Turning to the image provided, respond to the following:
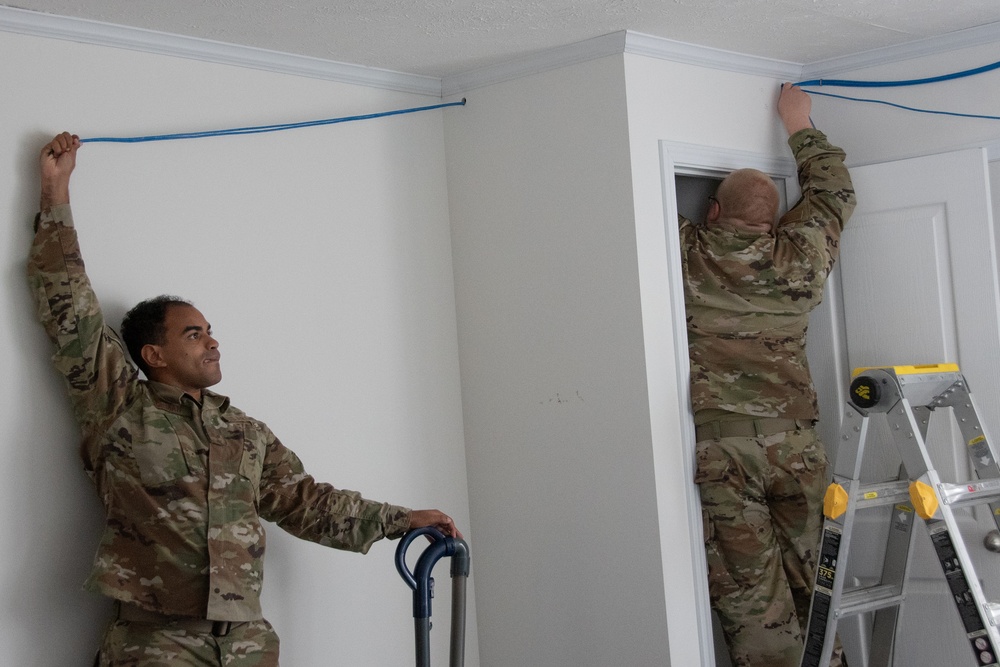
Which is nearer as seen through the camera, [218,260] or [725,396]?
[218,260]

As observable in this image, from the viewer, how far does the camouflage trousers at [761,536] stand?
3.25m

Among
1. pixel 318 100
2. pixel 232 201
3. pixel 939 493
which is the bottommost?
pixel 939 493

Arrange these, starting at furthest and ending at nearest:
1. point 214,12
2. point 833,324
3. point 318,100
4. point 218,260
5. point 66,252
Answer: point 833,324, point 318,100, point 218,260, point 214,12, point 66,252

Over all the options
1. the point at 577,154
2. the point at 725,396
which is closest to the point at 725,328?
the point at 725,396

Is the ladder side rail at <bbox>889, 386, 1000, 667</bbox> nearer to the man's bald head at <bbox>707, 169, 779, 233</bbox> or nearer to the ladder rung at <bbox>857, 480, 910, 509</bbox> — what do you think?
the ladder rung at <bbox>857, 480, 910, 509</bbox>

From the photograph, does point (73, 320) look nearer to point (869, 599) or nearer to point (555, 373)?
point (555, 373)

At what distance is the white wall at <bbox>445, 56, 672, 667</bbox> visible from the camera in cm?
321

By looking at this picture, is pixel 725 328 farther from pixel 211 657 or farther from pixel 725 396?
pixel 211 657

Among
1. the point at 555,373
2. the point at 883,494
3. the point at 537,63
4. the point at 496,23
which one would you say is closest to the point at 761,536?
the point at 883,494

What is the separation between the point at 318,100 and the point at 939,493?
2.24 m

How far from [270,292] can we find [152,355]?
1.66 feet

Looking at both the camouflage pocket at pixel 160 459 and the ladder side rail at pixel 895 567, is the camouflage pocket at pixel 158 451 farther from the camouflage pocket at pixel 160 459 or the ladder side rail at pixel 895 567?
the ladder side rail at pixel 895 567

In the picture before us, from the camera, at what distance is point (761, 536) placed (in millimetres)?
3275

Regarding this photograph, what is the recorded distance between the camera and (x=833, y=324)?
3.63m
